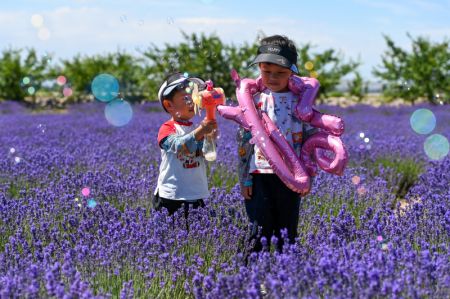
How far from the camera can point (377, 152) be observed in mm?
7520

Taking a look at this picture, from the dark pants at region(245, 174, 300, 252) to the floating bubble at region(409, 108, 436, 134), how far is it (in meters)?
7.50

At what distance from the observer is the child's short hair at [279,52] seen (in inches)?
134

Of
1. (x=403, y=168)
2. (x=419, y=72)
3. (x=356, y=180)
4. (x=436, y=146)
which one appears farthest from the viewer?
(x=419, y=72)

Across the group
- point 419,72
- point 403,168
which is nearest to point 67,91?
point 419,72

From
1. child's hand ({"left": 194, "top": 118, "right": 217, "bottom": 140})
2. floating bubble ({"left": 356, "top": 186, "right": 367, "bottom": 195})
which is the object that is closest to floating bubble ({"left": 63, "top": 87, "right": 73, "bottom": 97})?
floating bubble ({"left": 356, "top": 186, "right": 367, "bottom": 195})

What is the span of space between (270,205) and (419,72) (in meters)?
18.3

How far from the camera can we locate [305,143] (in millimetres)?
3457

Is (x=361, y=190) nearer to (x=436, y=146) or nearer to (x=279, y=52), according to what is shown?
(x=279, y=52)

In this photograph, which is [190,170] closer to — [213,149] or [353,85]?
[213,149]

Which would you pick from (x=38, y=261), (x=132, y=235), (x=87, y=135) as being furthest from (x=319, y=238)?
(x=87, y=135)

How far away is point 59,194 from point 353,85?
20273 millimetres

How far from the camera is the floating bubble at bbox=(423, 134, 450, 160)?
729cm

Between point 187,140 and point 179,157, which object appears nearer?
point 187,140

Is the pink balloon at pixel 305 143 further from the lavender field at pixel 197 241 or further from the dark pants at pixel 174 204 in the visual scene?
the dark pants at pixel 174 204
